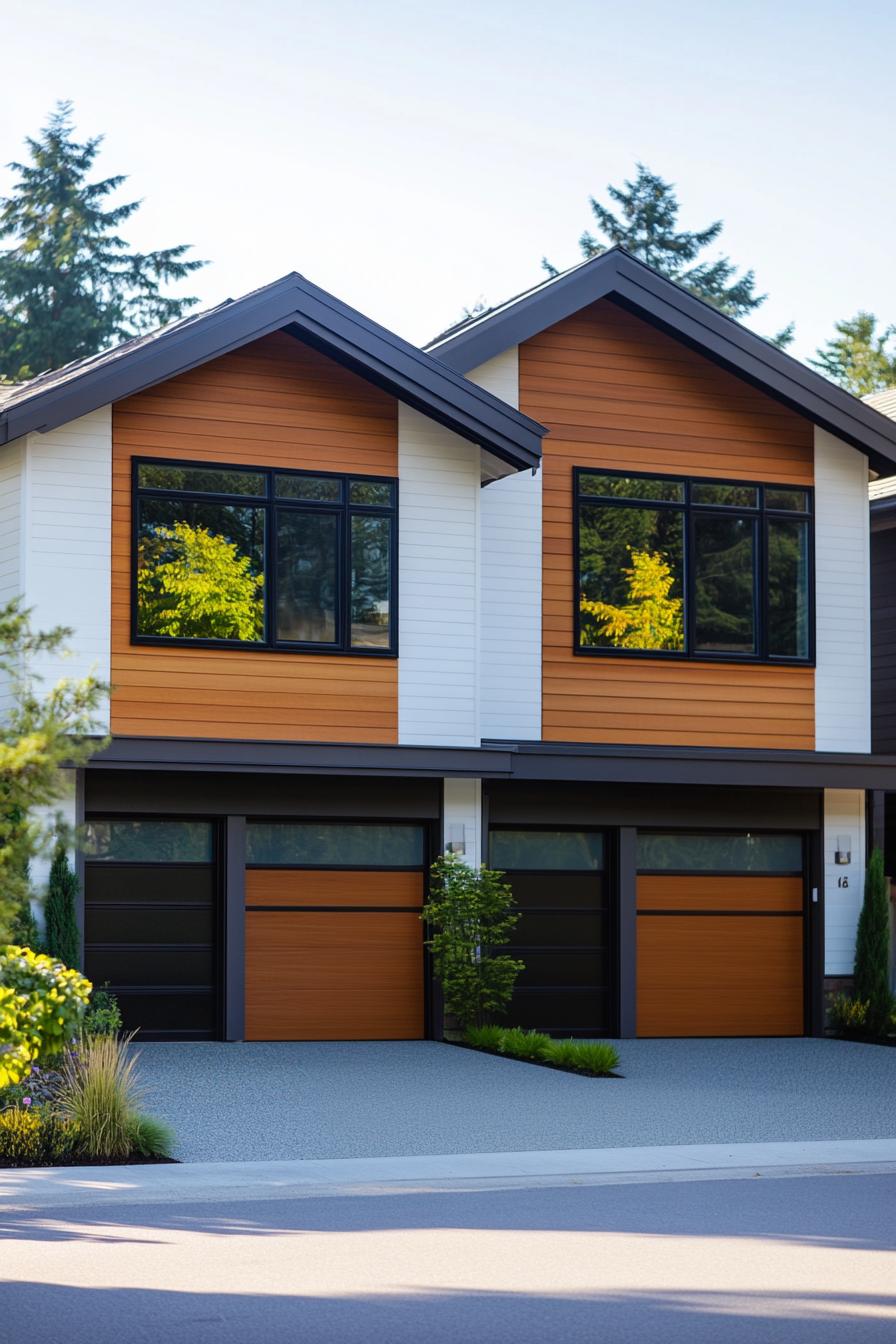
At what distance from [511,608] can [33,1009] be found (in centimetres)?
1174

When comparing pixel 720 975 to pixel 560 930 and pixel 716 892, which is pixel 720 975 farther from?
pixel 560 930

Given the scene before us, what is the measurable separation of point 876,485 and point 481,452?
6836 mm

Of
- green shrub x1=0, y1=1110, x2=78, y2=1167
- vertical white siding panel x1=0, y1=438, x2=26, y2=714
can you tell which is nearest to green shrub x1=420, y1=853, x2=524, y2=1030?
vertical white siding panel x1=0, y1=438, x2=26, y2=714

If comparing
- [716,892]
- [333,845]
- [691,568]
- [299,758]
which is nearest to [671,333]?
[691,568]

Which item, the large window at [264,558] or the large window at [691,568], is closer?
the large window at [264,558]

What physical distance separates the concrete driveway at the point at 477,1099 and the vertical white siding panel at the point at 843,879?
188 centimetres

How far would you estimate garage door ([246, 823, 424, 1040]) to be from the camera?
19500mm

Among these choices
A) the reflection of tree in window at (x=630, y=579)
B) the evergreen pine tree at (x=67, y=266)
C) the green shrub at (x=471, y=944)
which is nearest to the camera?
the green shrub at (x=471, y=944)

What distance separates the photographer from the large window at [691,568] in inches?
829

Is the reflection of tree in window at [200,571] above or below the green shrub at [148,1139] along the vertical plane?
above

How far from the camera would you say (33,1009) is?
944cm

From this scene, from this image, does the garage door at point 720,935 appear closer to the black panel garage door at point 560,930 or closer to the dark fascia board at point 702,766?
the black panel garage door at point 560,930

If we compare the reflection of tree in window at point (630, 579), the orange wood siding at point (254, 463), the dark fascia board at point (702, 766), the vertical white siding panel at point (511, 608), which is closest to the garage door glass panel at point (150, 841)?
the orange wood siding at point (254, 463)

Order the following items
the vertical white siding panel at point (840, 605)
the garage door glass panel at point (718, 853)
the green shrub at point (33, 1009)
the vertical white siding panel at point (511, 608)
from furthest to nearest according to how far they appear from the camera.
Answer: the vertical white siding panel at point (840, 605) < the garage door glass panel at point (718, 853) < the vertical white siding panel at point (511, 608) < the green shrub at point (33, 1009)
